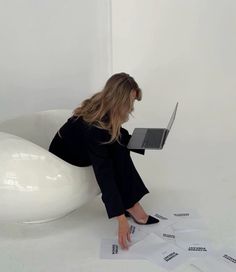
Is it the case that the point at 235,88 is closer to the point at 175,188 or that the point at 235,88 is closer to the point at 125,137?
the point at 175,188

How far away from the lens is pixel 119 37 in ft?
9.69

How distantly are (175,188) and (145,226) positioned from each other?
504mm

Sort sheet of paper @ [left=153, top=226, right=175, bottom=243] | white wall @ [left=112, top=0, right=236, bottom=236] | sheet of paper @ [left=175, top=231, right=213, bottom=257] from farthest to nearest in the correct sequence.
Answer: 1. white wall @ [left=112, top=0, right=236, bottom=236]
2. sheet of paper @ [left=153, top=226, right=175, bottom=243]
3. sheet of paper @ [left=175, top=231, right=213, bottom=257]

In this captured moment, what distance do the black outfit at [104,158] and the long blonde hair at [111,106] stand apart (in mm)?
31

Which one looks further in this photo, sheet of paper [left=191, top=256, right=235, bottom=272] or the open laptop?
the open laptop

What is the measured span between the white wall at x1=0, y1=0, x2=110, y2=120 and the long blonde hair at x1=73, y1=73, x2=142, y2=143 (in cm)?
116

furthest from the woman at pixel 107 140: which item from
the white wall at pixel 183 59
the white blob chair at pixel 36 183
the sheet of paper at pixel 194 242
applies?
the white wall at pixel 183 59

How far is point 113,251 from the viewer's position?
5.52 feet

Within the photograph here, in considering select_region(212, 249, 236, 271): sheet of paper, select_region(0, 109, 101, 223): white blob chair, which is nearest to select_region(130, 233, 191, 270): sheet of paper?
select_region(212, 249, 236, 271): sheet of paper

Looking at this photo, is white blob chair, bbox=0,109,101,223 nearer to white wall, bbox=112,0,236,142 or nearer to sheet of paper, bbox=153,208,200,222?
sheet of paper, bbox=153,208,200,222

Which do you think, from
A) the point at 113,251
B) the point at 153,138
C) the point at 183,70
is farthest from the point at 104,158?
the point at 183,70

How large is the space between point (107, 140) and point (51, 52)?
1297 millimetres

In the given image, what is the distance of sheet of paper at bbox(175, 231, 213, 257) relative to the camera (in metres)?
1.67

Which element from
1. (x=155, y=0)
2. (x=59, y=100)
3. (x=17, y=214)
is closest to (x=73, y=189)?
(x=17, y=214)
